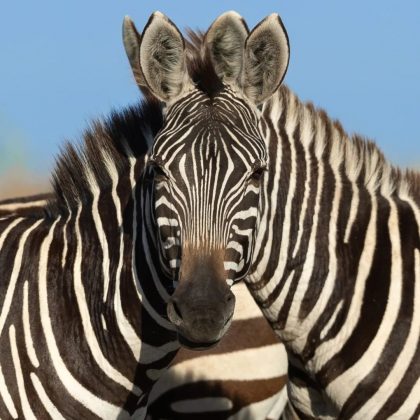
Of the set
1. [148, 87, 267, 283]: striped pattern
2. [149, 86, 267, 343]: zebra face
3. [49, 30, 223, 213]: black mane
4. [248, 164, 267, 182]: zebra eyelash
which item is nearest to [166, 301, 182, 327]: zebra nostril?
[149, 86, 267, 343]: zebra face

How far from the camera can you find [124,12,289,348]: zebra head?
616 centimetres

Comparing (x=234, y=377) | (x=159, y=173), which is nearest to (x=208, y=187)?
(x=159, y=173)

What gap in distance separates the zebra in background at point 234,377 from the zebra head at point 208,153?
9.20 feet

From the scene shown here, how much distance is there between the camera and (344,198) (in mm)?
7148

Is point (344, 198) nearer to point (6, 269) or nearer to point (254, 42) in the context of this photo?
point (254, 42)

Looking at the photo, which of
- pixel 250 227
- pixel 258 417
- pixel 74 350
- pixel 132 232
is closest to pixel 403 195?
pixel 250 227

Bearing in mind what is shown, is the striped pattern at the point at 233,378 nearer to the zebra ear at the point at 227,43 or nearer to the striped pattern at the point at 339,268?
the striped pattern at the point at 339,268

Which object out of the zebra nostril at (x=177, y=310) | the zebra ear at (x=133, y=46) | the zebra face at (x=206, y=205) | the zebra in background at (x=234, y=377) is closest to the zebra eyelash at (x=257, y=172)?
the zebra face at (x=206, y=205)

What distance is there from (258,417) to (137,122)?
10.9 feet

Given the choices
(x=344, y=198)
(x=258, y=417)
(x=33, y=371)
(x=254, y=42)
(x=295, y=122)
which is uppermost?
(x=254, y=42)

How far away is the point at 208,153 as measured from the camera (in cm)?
638

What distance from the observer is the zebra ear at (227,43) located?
6.78 metres

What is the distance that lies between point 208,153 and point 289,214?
35.9 inches

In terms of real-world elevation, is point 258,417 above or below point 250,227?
below
